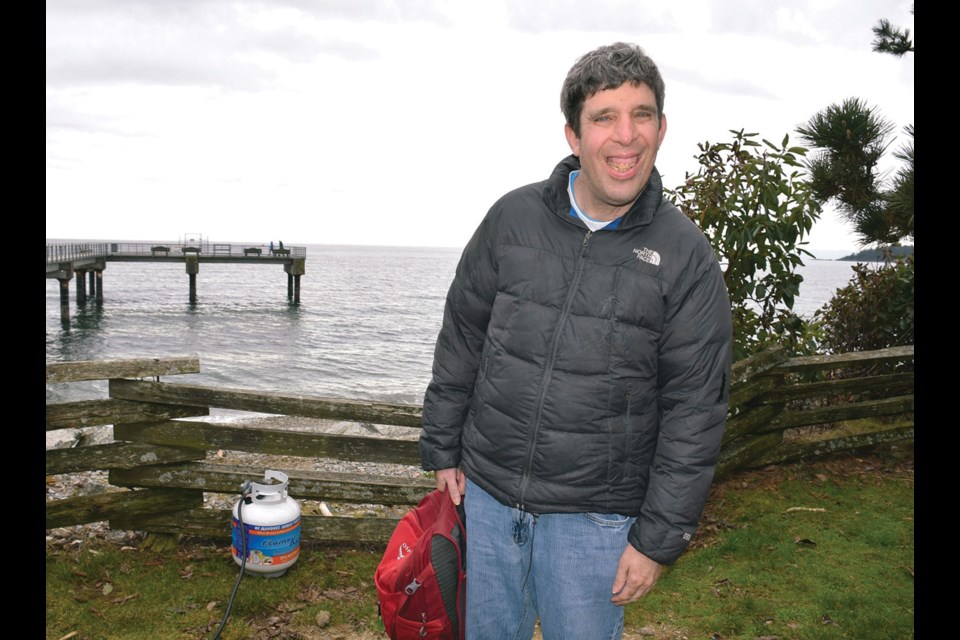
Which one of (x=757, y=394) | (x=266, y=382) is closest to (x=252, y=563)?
(x=757, y=394)

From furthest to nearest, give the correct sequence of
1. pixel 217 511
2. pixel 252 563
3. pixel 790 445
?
pixel 790 445, pixel 217 511, pixel 252 563

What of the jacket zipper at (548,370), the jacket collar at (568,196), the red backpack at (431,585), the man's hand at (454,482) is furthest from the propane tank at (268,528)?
the jacket collar at (568,196)

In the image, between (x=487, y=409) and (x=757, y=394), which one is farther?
(x=757, y=394)

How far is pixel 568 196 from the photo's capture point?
2.61m

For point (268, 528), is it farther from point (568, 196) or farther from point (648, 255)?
point (648, 255)

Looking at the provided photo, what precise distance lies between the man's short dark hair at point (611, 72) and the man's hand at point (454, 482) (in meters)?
1.51

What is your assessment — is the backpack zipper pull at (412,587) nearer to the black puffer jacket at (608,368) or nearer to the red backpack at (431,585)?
the red backpack at (431,585)

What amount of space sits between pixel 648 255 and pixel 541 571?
48.9 inches

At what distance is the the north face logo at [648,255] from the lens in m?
2.41

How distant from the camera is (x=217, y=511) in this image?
5145 millimetres

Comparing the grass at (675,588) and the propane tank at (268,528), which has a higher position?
the propane tank at (268,528)
